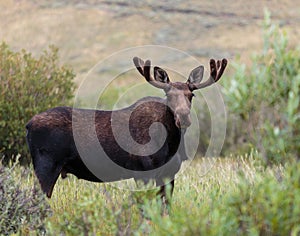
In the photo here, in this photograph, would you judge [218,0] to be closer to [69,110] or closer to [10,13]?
[10,13]

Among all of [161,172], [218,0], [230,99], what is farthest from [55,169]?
[218,0]

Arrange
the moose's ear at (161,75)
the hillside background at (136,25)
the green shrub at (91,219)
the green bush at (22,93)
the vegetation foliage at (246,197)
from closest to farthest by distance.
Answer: the vegetation foliage at (246,197), the green shrub at (91,219), the moose's ear at (161,75), the green bush at (22,93), the hillside background at (136,25)

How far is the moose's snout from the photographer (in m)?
7.36

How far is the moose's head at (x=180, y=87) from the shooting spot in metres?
7.41

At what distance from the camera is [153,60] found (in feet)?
120

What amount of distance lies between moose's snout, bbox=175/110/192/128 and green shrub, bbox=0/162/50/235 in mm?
1611

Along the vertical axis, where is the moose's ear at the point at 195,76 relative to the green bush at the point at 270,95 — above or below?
below

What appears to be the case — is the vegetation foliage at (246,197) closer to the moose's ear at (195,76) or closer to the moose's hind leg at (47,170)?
the moose's hind leg at (47,170)

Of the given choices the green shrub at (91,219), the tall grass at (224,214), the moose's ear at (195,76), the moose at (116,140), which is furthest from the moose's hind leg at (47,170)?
the moose's ear at (195,76)

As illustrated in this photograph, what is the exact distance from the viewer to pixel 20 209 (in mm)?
6828

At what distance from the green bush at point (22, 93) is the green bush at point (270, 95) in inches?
239

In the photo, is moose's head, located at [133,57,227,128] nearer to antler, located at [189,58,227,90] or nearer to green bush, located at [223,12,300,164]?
antler, located at [189,58,227,90]

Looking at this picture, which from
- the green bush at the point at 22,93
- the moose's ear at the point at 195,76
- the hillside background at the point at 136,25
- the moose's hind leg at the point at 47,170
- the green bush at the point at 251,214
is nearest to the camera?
the green bush at the point at 251,214

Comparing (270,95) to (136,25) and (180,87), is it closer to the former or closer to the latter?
(180,87)
